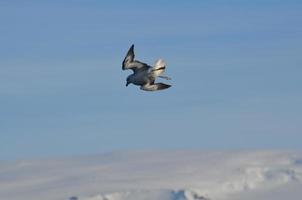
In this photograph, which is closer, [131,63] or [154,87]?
[154,87]

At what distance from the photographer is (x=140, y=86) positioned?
266ft

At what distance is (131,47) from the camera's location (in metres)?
82.9

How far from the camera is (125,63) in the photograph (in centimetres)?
8281

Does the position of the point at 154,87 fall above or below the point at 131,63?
below

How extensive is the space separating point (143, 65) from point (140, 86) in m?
1.62

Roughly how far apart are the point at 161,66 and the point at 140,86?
2.83 meters

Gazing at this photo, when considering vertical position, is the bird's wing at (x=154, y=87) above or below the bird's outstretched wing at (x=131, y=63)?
below

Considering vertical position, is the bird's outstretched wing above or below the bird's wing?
above

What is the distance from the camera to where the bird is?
7944cm

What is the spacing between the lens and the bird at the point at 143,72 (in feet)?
261

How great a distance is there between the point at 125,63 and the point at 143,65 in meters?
1.62

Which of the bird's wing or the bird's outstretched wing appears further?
the bird's outstretched wing

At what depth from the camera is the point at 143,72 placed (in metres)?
81.1

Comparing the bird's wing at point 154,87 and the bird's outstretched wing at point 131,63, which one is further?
the bird's outstretched wing at point 131,63
